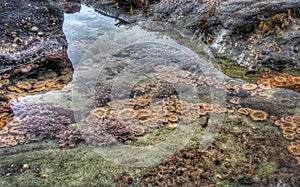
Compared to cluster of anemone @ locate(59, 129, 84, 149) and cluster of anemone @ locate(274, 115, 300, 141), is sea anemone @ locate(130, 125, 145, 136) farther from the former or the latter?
cluster of anemone @ locate(274, 115, 300, 141)

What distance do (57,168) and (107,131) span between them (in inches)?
42.2

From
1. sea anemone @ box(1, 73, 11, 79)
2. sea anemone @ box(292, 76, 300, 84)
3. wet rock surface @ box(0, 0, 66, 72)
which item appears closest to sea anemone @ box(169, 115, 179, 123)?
sea anemone @ box(292, 76, 300, 84)

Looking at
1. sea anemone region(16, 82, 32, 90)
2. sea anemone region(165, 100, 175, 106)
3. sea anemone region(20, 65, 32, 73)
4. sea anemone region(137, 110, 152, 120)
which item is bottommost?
sea anemone region(16, 82, 32, 90)

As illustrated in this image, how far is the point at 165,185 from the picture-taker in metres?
3.38

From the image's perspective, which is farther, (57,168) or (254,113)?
(254,113)

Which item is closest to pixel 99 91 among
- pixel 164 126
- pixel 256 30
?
Answer: pixel 164 126

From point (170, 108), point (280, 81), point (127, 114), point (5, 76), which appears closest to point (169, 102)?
point (170, 108)

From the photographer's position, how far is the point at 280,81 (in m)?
5.88

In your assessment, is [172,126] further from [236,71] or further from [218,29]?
[218,29]

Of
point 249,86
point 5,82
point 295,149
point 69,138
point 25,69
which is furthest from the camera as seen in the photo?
point 25,69

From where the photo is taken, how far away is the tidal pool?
357 centimetres

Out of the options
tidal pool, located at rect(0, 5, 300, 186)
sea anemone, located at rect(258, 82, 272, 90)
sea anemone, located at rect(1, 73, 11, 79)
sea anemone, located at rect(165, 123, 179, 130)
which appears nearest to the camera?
tidal pool, located at rect(0, 5, 300, 186)

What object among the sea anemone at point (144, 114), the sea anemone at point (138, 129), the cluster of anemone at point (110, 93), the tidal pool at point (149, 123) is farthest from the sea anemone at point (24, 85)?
the sea anemone at point (138, 129)

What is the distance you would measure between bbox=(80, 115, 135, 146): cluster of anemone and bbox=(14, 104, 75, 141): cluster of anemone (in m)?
0.45
